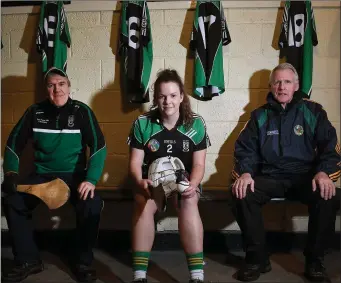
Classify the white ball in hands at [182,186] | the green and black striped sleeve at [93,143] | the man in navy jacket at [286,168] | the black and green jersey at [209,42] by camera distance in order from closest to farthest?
the white ball in hands at [182,186], the man in navy jacket at [286,168], the green and black striped sleeve at [93,143], the black and green jersey at [209,42]

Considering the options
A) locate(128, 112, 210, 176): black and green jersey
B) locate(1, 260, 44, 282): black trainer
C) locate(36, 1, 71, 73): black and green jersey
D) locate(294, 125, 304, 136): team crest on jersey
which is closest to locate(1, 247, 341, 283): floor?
locate(1, 260, 44, 282): black trainer

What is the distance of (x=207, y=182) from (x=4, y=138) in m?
1.45

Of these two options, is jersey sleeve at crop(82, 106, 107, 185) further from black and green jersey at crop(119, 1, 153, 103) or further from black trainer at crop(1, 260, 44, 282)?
black trainer at crop(1, 260, 44, 282)

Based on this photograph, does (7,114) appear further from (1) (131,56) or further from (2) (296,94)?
(2) (296,94)

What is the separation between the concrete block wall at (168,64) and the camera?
2.48 metres

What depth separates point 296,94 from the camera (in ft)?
7.43

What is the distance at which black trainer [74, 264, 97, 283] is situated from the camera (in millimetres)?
1963

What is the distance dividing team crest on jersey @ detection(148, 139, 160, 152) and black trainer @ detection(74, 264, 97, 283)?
2.32 ft

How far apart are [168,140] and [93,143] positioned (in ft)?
1.52

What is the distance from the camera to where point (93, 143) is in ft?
7.24

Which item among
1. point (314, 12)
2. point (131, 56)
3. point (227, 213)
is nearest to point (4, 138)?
point (131, 56)

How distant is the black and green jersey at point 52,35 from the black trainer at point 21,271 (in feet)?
3.92

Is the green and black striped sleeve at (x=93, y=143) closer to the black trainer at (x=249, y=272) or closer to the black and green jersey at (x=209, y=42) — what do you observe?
the black and green jersey at (x=209, y=42)

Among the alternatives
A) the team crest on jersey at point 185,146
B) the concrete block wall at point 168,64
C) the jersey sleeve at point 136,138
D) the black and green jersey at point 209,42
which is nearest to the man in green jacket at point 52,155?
the jersey sleeve at point 136,138
